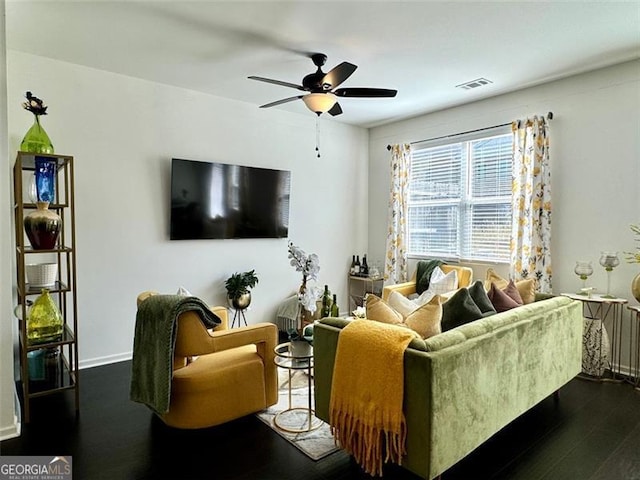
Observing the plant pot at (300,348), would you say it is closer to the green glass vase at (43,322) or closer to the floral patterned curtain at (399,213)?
the green glass vase at (43,322)

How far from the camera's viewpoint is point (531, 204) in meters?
4.17

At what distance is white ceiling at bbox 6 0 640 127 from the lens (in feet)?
8.96

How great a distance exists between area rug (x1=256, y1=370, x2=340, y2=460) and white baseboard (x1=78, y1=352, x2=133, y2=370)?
1.69 m

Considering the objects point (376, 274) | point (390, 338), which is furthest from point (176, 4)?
point (376, 274)

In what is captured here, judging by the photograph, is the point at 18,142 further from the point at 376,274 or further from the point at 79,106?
the point at 376,274

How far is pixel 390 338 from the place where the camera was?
6.51 feet

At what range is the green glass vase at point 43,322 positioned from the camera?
276 cm

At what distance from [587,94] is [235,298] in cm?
423

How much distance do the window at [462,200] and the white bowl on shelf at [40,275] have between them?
426 centimetres

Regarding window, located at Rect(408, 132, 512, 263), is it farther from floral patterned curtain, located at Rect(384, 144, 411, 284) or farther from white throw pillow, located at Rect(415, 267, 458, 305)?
white throw pillow, located at Rect(415, 267, 458, 305)

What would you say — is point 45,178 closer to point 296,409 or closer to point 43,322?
point 43,322

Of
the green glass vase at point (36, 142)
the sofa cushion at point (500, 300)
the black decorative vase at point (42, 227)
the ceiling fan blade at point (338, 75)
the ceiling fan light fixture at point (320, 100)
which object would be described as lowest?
the sofa cushion at point (500, 300)

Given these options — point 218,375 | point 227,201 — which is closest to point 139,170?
point 227,201

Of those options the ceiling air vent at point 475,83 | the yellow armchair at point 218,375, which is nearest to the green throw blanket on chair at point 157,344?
the yellow armchair at point 218,375
